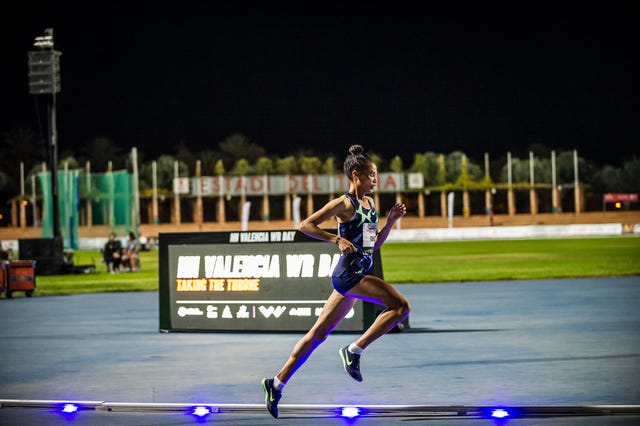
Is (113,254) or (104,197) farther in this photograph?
(104,197)

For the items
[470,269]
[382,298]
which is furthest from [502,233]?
[382,298]

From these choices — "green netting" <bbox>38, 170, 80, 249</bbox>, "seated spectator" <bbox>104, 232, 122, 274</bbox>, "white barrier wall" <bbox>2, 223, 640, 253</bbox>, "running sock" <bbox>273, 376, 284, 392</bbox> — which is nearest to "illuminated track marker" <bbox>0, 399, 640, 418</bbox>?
"running sock" <bbox>273, 376, 284, 392</bbox>

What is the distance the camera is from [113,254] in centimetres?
3953

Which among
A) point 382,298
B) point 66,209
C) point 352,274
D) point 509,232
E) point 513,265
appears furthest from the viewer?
point 509,232

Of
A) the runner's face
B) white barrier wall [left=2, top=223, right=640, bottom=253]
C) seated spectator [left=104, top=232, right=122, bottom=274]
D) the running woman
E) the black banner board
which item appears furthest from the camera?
white barrier wall [left=2, top=223, right=640, bottom=253]

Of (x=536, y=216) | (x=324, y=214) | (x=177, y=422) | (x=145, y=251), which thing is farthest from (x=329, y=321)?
(x=536, y=216)

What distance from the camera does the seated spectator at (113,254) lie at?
129 ft

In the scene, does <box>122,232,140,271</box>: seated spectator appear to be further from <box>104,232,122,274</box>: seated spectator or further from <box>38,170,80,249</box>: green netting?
<box>38,170,80,249</box>: green netting

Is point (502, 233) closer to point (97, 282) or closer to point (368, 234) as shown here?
point (97, 282)

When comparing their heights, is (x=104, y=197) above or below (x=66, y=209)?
above

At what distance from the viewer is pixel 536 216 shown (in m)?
95.8

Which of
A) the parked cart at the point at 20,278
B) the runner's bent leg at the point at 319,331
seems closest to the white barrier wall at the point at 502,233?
the parked cart at the point at 20,278

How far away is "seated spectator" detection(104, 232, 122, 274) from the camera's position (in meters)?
39.4

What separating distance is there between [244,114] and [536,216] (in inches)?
2100
